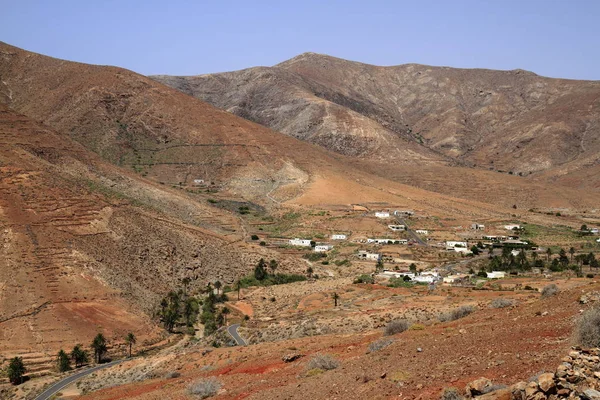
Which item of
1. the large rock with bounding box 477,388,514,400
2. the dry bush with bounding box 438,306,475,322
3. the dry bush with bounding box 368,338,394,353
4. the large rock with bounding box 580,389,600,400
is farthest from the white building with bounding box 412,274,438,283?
the large rock with bounding box 580,389,600,400

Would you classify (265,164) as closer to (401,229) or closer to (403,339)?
(401,229)

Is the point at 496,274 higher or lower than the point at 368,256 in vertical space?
higher

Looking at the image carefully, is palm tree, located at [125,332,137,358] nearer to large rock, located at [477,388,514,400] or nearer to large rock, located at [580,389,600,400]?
large rock, located at [477,388,514,400]

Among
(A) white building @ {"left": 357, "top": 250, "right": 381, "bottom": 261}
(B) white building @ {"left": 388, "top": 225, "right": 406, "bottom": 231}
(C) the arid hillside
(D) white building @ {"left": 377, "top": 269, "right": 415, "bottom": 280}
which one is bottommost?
(A) white building @ {"left": 357, "top": 250, "right": 381, "bottom": 261}

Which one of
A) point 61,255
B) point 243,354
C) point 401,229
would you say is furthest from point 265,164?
point 243,354

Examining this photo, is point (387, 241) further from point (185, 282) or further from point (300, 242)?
point (185, 282)

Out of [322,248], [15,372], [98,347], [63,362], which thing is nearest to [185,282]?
[98,347]
